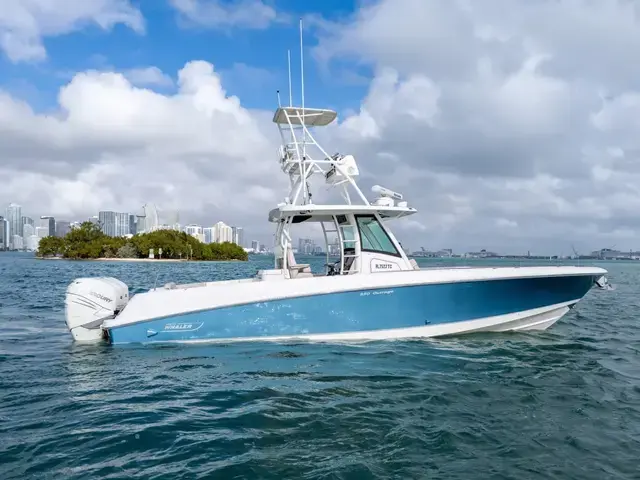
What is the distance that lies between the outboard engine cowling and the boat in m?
0.02

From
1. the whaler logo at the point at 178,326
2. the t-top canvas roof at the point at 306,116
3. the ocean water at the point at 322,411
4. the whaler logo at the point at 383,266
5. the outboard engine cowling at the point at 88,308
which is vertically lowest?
the ocean water at the point at 322,411

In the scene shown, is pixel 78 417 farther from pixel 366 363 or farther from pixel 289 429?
pixel 366 363

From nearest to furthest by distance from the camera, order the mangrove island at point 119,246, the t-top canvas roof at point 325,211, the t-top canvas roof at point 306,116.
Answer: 1. the t-top canvas roof at point 325,211
2. the t-top canvas roof at point 306,116
3. the mangrove island at point 119,246

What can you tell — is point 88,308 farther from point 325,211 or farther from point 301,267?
point 325,211

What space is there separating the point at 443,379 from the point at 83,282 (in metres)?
7.01

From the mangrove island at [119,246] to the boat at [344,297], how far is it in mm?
99293

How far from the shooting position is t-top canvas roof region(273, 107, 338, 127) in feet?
35.8

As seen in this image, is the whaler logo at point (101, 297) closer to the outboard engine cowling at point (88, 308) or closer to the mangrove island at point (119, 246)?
the outboard engine cowling at point (88, 308)

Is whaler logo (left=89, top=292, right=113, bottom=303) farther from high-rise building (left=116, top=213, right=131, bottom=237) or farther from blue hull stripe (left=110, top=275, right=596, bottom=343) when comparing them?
high-rise building (left=116, top=213, right=131, bottom=237)

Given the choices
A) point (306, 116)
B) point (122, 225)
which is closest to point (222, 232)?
point (122, 225)

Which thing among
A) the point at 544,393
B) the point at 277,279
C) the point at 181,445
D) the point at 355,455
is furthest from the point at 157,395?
the point at 544,393

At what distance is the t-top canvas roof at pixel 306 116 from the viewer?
35.8ft

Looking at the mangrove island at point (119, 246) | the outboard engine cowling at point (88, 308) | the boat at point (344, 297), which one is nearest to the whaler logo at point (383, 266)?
the boat at point (344, 297)

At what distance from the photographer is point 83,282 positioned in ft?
31.7
